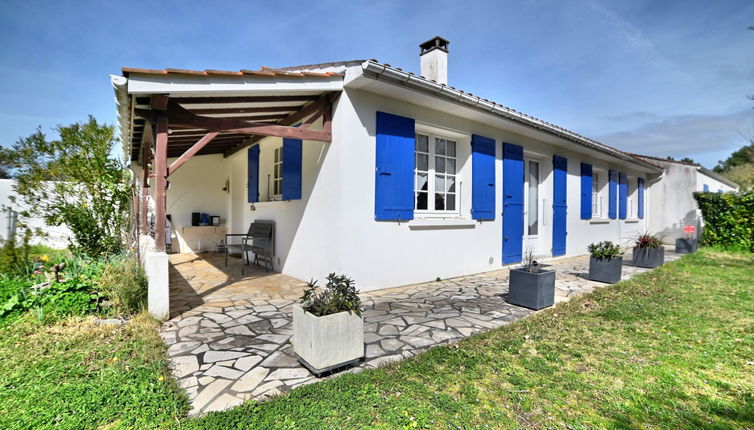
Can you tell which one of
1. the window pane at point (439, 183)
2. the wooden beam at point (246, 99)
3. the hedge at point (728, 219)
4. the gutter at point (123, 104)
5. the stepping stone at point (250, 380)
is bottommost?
the stepping stone at point (250, 380)

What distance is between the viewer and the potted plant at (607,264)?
5.99 meters

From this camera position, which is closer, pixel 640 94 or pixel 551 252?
pixel 551 252

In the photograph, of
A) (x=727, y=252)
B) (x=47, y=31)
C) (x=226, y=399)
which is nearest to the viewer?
(x=226, y=399)

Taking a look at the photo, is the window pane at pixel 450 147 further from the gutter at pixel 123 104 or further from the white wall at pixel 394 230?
the gutter at pixel 123 104

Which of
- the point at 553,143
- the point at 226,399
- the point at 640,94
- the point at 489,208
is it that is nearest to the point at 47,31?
the point at 226,399

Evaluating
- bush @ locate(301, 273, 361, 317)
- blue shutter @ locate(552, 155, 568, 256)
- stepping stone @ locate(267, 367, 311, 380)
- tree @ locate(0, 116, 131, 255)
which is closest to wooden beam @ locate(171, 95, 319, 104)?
tree @ locate(0, 116, 131, 255)

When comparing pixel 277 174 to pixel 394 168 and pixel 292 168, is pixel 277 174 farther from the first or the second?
pixel 394 168

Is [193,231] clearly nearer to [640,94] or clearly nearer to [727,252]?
[640,94]

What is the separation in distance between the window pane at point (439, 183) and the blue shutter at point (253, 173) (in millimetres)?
4424

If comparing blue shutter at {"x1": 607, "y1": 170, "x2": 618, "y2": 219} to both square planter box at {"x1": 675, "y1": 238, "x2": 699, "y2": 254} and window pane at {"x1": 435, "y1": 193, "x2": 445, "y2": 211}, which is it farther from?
window pane at {"x1": 435, "y1": 193, "x2": 445, "y2": 211}

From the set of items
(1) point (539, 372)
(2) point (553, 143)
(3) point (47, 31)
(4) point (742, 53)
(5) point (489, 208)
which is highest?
(4) point (742, 53)

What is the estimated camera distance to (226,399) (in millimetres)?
2197

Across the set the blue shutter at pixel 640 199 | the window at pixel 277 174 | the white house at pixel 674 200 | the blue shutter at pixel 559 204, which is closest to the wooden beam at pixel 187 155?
the window at pixel 277 174

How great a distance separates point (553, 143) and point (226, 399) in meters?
9.09
